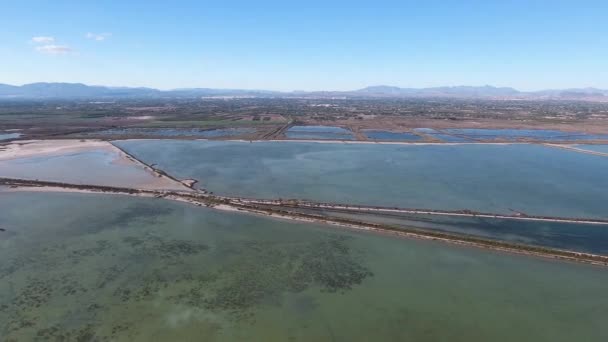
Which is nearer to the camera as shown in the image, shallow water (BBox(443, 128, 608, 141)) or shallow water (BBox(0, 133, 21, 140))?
shallow water (BBox(0, 133, 21, 140))

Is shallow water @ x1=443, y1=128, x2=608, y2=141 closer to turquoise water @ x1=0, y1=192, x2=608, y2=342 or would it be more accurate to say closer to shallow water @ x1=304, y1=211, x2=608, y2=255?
shallow water @ x1=304, y1=211, x2=608, y2=255

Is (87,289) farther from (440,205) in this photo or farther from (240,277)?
(440,205)

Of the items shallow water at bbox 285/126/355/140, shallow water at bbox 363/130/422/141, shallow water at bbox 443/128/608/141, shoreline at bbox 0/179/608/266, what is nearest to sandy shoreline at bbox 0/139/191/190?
shoreline at bbox 0/179/608/266

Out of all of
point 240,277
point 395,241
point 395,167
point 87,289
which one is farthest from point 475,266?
point 395,167

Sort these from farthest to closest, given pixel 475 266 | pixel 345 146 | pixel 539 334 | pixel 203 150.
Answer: pixel 345 146
pixel 203 150
pixel 475 266
pixel 539 334

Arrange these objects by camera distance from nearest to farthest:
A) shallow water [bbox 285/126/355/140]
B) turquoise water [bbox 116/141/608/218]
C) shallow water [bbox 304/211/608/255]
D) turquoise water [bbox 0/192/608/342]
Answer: turquoise water [bbox 0/192/608/342]
shallow water [bbox 304/211/608/255]
turquoise water [bbox 116/141/608/218]
shallow water [bbox 285/126/355/140]

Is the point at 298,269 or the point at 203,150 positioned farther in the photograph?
the point at 203,150

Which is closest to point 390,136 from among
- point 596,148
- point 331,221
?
point 596,148
